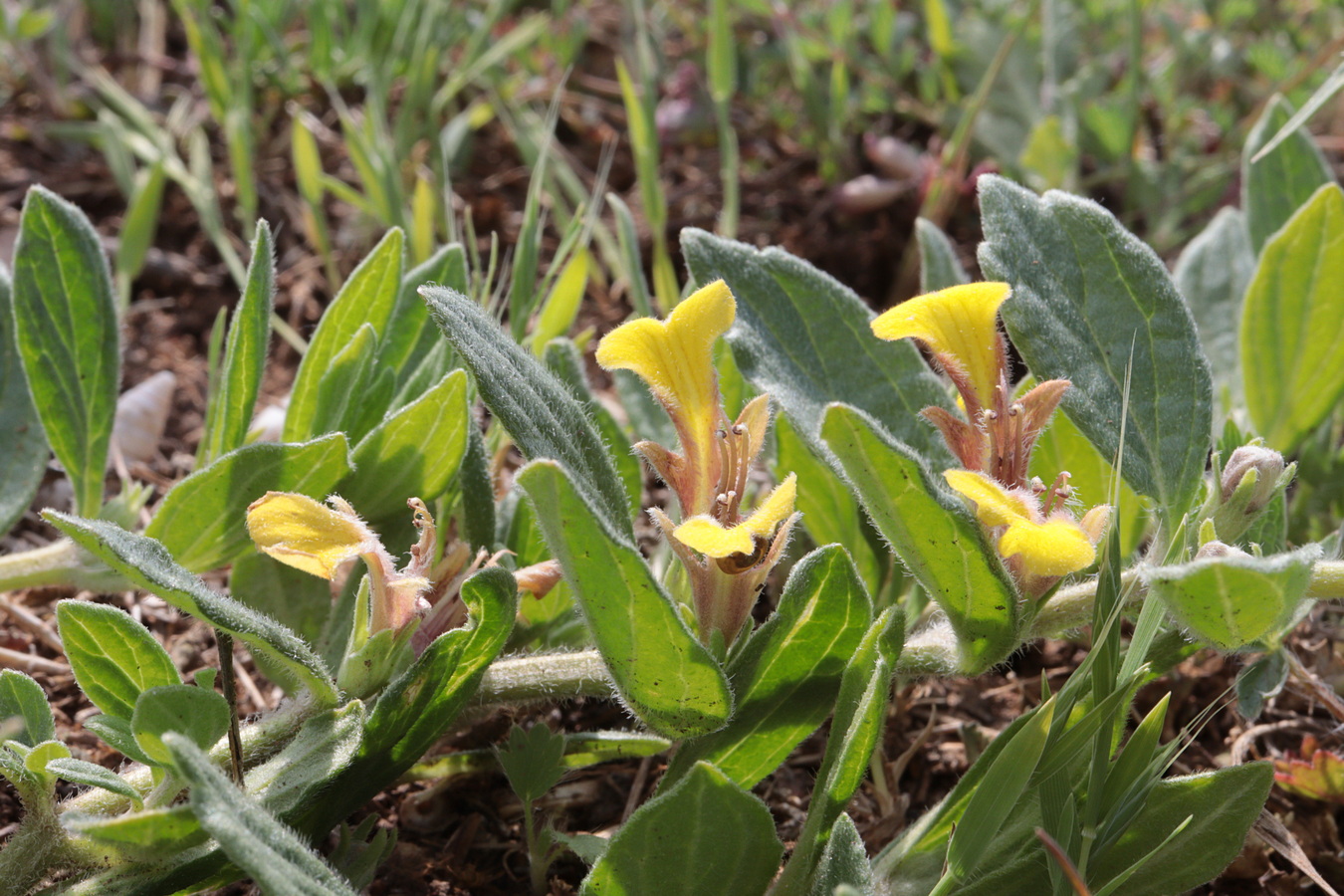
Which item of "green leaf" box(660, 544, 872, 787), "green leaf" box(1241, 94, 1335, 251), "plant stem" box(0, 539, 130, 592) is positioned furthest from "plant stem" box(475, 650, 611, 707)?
"green leaf" box(1241, 94, 1335, 251)

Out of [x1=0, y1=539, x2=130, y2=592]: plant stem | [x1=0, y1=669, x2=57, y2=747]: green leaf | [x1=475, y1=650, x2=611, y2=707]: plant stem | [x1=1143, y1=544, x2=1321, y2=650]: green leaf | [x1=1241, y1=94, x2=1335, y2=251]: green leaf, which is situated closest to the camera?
[x1=1143, y1=544, x2=1321, y2=650]: green leaf

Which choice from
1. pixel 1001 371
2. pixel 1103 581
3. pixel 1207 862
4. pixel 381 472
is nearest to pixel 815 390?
pixel 1001 371

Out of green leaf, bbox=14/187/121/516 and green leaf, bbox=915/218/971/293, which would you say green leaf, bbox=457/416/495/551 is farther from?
green leaf, bbox=915/218/971/293

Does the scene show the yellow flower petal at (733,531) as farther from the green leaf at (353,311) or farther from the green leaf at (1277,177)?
the green leaf at (1277,177)

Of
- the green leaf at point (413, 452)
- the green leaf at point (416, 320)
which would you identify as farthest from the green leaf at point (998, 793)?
the green leaf at point (416, 320)

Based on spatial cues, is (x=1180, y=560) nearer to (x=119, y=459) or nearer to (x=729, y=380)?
(x=729, y=380)

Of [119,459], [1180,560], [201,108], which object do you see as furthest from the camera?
[201,108]

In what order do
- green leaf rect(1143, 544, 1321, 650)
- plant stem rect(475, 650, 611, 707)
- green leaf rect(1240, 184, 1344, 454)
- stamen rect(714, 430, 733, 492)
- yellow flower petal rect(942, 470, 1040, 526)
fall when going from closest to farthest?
green leaf rect(1143, 544, 1321, 650) → yellow flower petal rect(942, 470, 1040, 526) → stamen rect(714, 430, 733, 492) → plant stem rect(475, 650, 611, 707) → green leaf rect(1240, 184, 1344, 454)
